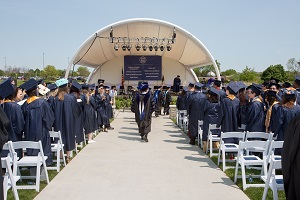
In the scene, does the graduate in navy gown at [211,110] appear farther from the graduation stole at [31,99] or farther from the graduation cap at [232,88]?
the graduation stole at [31,99]

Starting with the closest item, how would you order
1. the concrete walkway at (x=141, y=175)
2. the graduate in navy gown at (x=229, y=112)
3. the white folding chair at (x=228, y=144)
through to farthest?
the concrete walkway at (x=141, y=175) < the white folding chair at (x=228, y=144) < the graduate in navy gown at (x=229, y=112)

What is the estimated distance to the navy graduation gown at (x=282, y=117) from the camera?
5906mm

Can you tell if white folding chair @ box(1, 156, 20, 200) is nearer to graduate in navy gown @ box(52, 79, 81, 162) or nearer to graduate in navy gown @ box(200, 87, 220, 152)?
graduate in navy gown @ box(52, 79, 81, 162)

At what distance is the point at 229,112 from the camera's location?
7.62 metres

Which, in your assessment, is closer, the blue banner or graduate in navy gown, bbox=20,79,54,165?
graduate in navy gown, bbox=20,79,54,165

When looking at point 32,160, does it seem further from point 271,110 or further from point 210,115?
point 210,115

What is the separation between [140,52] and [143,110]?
66.6 ft

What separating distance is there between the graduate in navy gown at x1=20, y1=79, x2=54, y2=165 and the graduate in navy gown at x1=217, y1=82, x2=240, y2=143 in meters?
3.84

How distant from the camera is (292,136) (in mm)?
2920

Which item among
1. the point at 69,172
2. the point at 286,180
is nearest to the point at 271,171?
the point at 286,180

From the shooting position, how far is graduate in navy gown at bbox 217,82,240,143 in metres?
7.62

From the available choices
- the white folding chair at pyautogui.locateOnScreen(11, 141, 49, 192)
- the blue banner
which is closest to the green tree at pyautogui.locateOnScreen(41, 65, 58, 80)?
the blue banner

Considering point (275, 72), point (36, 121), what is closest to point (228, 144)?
point (36, 121)

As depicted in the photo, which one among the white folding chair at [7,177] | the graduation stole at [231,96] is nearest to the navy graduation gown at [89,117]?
the graduation stole at [231,96]
